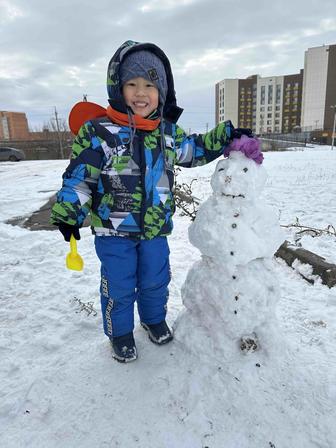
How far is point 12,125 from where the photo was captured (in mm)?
70750

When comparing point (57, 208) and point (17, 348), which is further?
point (17, 348)

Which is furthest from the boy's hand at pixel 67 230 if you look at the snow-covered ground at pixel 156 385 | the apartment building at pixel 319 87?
the apartment building at pixel 319 87

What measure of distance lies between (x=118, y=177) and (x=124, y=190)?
0.25 feet

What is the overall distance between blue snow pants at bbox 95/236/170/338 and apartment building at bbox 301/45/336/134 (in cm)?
6301

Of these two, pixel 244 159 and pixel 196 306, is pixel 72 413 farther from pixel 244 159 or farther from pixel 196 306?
pixel 244 159

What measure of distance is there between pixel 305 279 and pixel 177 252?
53.4 inches

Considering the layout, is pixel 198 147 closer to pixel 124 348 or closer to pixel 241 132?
pixel 241 132

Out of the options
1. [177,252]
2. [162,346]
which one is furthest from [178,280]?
[162,346]

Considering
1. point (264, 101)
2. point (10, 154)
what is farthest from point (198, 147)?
point (264, 101)

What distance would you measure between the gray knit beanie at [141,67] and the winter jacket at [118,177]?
1.3 inches

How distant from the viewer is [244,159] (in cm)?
180

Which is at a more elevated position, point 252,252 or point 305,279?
point 252,252

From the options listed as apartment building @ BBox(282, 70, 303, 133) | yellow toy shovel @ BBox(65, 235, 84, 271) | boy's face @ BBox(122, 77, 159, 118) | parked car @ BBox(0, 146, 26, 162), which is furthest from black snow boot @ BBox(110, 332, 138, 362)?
apartment building @ BBox(282, 70, 303, 133)

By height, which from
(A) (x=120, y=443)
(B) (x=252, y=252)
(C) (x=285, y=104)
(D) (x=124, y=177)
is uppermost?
(C) (x=285, y=104)
